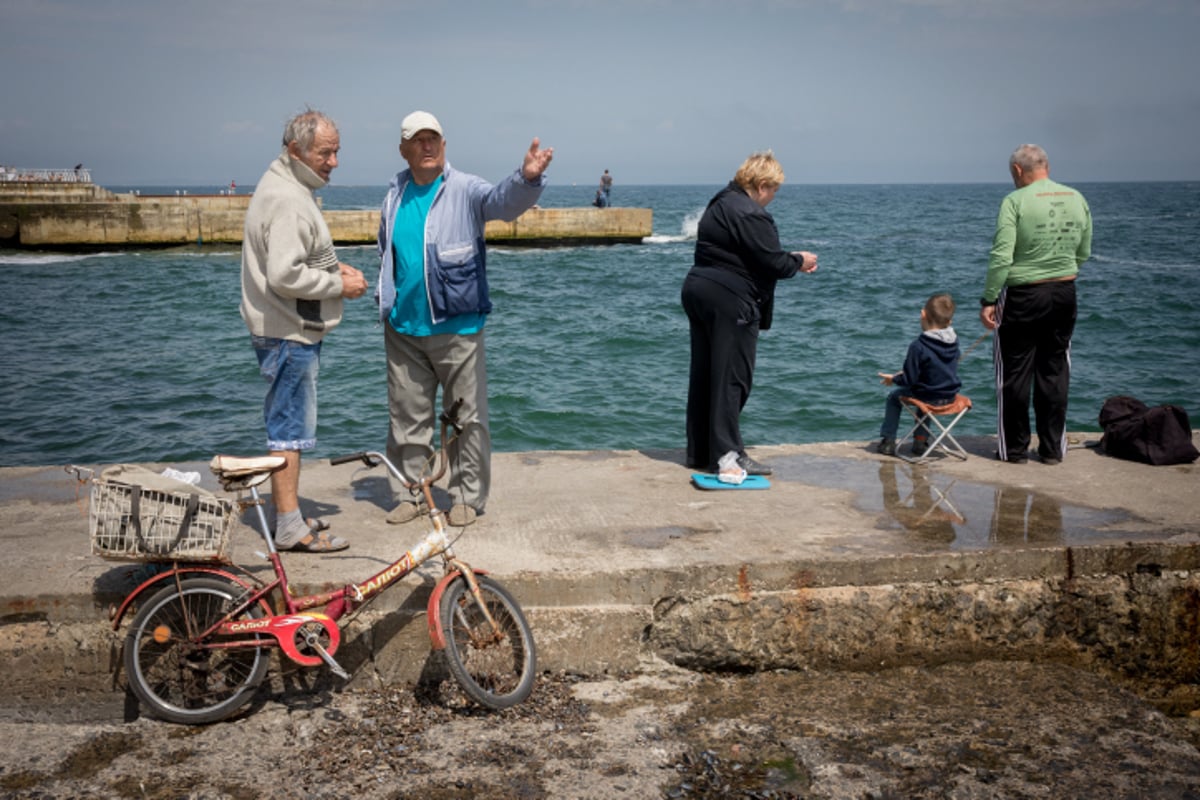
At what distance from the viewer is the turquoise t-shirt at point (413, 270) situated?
495 cm

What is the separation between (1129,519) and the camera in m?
5.34

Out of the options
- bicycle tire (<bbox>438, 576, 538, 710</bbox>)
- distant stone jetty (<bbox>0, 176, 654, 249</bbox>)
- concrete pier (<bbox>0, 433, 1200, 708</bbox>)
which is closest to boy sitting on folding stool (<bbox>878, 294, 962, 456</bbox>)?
concrete pier (<bbox>0, 433, 1200, 708</bbox>)

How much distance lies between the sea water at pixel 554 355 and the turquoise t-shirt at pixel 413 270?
12.0 feet

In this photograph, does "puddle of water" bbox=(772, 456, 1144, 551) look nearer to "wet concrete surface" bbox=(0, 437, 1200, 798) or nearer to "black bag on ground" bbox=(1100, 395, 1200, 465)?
"wet concrete surface" bbox=(0, 437, 1200, 798)

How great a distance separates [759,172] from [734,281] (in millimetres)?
667

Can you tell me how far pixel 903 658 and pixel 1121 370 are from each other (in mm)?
14932

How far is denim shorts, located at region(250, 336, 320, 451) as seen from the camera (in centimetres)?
463

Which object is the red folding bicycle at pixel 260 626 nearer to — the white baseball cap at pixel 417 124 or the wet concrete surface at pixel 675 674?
the wet concrete surface at pixel 675 674

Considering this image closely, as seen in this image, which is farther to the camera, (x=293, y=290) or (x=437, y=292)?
(x=437, y=292)

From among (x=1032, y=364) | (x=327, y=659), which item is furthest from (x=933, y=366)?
(x=327, y=659)

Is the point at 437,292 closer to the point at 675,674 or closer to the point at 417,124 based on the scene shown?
the point at 417,124

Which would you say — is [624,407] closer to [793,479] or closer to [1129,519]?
[793,479]

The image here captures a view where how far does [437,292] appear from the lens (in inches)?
194

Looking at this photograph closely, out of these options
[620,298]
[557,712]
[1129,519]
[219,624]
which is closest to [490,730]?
[557,712]
